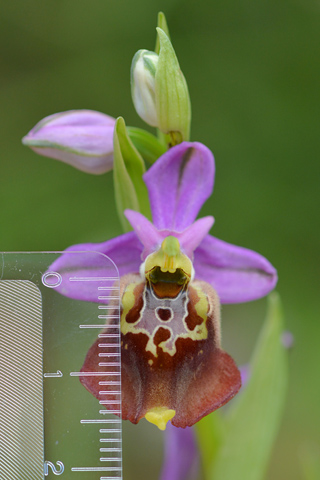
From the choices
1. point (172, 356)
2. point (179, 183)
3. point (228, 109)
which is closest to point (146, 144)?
point (179, 183)

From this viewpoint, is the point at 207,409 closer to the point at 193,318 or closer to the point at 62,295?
the point at 193,318

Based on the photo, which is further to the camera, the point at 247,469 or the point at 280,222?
the point at 280,222

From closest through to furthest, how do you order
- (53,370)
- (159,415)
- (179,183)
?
1. (159,415)
2. (53,370)
3. (179,183)

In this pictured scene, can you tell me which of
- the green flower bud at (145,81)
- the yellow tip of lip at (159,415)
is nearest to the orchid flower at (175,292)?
the yellow tip of lip at (159,415)

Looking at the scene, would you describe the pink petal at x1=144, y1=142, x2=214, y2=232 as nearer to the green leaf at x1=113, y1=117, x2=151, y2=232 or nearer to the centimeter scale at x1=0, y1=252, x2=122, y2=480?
the green leaf at x1=113, y1=117, x2=151, y2=232

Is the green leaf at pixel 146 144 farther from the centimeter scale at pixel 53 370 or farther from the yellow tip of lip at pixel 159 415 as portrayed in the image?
the yellow tip of lip at pixel 159 415

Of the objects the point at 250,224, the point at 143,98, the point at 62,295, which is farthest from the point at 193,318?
the point at 250,224

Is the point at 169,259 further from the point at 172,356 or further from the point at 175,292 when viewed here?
the point at 172,356
